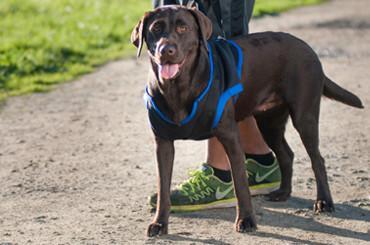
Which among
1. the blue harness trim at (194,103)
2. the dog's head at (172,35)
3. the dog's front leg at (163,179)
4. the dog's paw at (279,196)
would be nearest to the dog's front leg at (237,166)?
the blue harness trim at (194,103)

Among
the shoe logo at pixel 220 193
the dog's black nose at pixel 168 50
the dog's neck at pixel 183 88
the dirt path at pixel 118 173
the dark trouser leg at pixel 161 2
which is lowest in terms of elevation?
the dirt path at pixel 118 173

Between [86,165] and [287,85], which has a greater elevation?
[287,85]

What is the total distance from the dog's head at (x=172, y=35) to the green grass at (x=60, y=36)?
443cm

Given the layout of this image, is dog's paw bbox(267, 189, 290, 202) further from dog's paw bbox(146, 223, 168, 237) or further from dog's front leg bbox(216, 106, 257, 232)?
dog's paw bbox(146, 223, 168, 237)

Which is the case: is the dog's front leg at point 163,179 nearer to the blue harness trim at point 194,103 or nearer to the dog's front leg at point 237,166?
the blue harness trim at point 194,103

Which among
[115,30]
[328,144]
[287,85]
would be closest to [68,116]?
[328,144]

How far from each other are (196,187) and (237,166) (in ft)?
2.15

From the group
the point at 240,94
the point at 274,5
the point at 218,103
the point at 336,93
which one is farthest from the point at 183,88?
the point at 274,5

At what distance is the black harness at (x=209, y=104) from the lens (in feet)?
→ 16.9

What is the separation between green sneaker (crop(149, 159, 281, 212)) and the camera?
5789 millimetres

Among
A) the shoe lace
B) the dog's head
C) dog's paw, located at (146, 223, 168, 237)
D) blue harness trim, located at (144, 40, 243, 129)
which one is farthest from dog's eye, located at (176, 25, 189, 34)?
the shoe lace

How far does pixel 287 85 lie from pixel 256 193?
2.69ft

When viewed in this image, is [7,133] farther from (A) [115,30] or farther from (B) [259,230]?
(A) [115,30]

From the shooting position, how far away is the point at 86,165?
689cm
